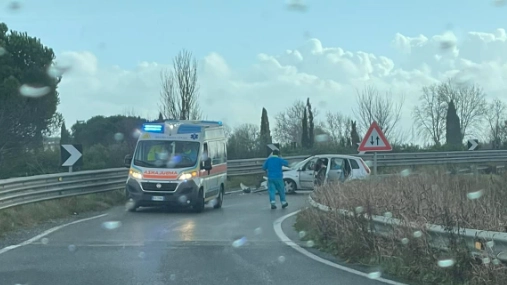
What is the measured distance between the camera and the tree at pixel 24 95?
29266mm

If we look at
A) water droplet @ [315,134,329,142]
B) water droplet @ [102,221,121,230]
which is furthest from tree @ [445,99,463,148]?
water droplet @ [102,221,121,230]

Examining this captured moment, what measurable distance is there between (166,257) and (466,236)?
4.38 meters

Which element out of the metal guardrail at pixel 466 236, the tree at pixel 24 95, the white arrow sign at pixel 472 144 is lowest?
the metal guardrail at pixel 466 236

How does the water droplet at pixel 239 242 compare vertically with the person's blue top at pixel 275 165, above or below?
below

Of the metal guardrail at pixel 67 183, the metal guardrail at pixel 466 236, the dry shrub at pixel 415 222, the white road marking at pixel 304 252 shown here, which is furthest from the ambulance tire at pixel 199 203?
the metal guardrail at pixel 466 236

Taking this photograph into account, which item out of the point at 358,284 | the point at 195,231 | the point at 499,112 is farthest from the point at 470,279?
the point at 499,112

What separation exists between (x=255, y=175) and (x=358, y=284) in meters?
23.5

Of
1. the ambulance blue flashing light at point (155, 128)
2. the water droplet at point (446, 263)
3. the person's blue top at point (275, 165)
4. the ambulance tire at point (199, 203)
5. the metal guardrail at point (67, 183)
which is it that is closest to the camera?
the water droplet at point (446, 263)

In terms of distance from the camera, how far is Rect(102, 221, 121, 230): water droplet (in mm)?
14565

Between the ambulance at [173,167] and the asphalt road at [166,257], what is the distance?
6.62 feet

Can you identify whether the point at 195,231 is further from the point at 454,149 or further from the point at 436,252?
the point at 454,149

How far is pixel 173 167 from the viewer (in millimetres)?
18422

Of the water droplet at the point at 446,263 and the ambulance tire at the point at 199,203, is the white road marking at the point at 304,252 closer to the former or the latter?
the water droplet at the point at 446,263

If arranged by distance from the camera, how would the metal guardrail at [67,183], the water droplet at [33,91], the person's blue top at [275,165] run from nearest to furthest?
the metal guardrail at [67,183]
the person's blue top at [275,165]
the water droplet at [33,91]
